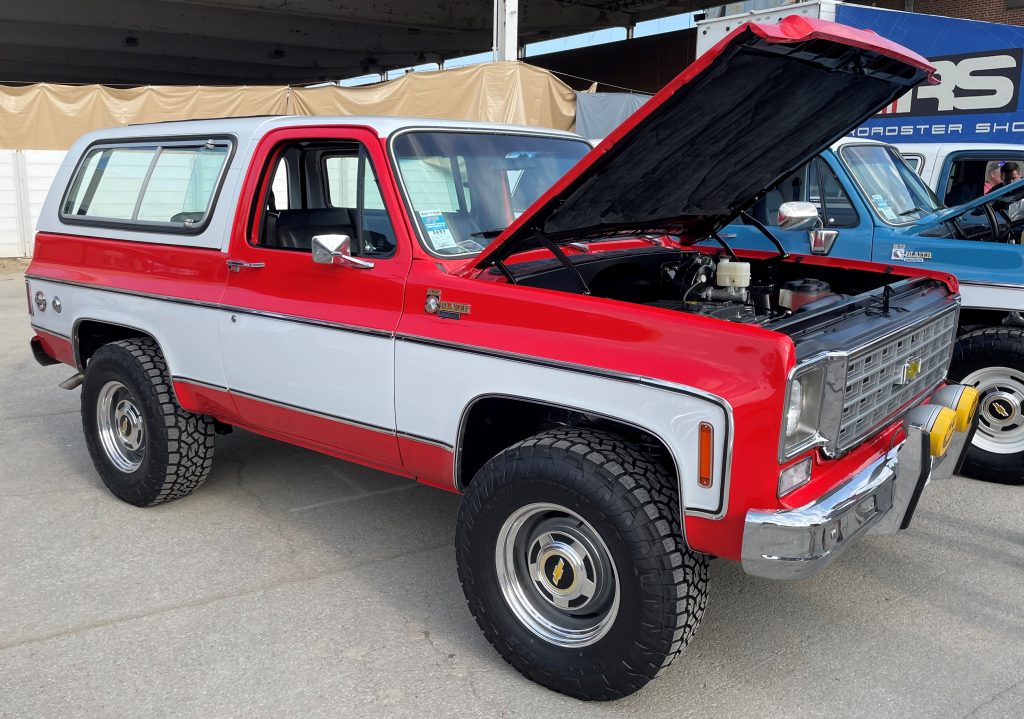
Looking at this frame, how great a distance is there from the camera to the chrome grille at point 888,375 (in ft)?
9.61

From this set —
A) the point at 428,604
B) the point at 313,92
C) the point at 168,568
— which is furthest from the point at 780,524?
the point at 313,92

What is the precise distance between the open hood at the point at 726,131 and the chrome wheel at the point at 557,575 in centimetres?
102

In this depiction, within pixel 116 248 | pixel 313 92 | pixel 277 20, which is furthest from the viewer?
pixel 277 20

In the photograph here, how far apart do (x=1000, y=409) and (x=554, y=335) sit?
3535mm

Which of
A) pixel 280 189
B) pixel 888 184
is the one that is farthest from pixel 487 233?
pixel 888 184

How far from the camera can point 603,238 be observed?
4.05 metres

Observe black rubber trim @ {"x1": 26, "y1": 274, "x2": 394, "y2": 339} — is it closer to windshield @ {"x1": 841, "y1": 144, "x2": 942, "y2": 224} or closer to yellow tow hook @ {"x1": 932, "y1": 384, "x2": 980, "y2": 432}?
yellow tow hook @ {"x1": 932, "y1": 384, "x2": 980, "y2": 432}

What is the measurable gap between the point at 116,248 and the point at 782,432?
364cm

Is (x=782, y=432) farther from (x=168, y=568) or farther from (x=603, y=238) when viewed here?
(x=168, y=568)

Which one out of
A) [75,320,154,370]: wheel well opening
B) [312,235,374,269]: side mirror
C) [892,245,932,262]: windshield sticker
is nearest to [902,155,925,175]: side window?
[892,245,932,262]: windshield sticker

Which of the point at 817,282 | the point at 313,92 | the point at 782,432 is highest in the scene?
the point at 313,92

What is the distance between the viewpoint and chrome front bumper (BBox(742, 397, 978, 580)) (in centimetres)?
257

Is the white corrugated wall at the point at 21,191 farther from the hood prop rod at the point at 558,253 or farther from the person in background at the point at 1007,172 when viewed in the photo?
the hood prop rod at the point at 558,253

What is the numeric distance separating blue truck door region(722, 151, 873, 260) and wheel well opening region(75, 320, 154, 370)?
397 centimetres
